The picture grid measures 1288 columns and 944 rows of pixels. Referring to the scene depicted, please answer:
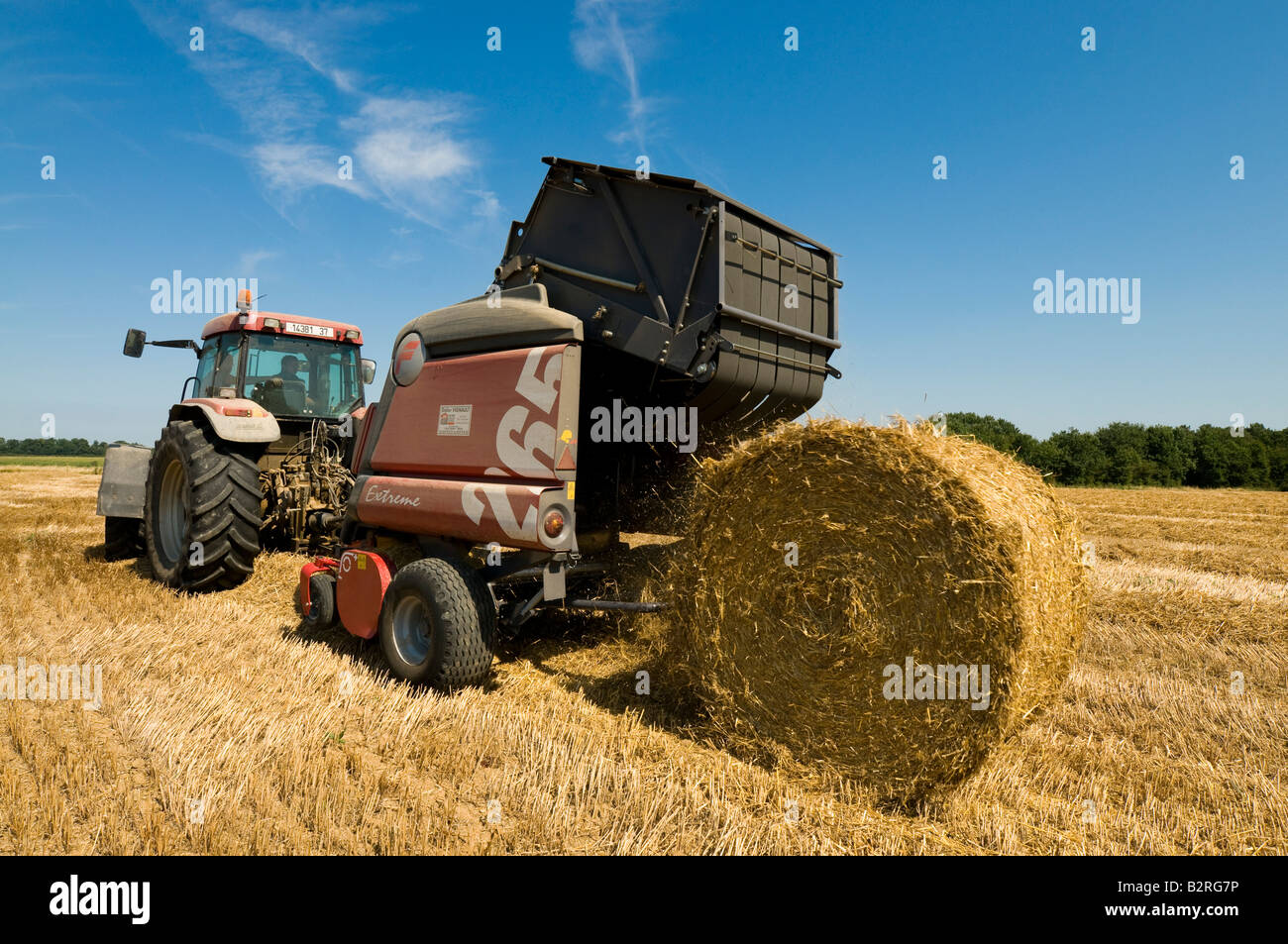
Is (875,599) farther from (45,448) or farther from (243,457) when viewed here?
(45,448)

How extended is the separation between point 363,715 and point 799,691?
2.23m

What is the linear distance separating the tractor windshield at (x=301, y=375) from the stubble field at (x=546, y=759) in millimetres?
2836

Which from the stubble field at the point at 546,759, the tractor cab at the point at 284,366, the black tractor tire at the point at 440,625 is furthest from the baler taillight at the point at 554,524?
the tractor cab at the point at 284,366

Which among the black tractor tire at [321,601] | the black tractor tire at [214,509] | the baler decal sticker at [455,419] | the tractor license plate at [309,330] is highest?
the tractor license plate at [309,330]

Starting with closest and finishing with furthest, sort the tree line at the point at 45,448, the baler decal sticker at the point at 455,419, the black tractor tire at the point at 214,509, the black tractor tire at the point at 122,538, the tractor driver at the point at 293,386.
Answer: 1. the baler decal sticker at the point at 455,419
2. the black tractor tire at the point at 214,509
3. the tractor driver at the point at 293,386
4. the black tractor tire at the point at 122,538
5. the tree line at the point at 45,448

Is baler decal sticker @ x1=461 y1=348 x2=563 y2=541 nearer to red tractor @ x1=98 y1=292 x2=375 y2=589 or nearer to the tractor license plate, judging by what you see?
red tractor @ x1=98 y1=292 x2=375 y2=589

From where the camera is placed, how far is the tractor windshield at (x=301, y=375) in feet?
25.7

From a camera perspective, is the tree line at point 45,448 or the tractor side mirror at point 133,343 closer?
the tractor side mirror at point 133,343

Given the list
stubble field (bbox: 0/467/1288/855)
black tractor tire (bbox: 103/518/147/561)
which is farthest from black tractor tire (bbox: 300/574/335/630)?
black tractor tire (bbox: 103/518/147/561)

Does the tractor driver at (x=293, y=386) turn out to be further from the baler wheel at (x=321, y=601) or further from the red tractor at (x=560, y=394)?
the baler wheel at (x=321, y=601)

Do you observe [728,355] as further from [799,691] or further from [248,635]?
[248,635]

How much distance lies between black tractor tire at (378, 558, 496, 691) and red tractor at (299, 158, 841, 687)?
1cm

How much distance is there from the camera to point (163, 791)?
2.98 metres

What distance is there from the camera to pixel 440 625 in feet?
14.1
